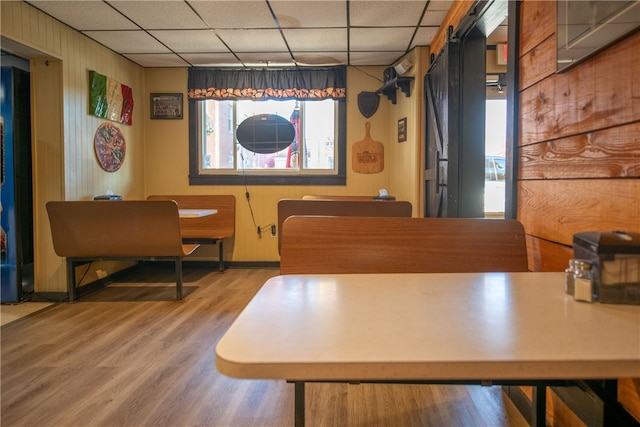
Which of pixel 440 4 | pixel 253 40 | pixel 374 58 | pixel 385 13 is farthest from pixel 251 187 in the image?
pixel 440 4

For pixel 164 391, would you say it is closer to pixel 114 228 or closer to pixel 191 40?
pixel 114 228

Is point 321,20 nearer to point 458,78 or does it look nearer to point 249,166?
point 458,78

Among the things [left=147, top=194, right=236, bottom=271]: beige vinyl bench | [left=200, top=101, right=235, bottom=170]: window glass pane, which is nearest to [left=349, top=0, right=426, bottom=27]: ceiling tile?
[left=200, top=101, right=235, bottom=170]: window glass pane

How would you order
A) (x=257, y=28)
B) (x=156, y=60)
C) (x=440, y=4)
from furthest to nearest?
(x=156, y=60), (x=257, y=28), (x=440, y=4)

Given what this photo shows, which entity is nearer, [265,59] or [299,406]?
[299,406]

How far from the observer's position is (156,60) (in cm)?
458

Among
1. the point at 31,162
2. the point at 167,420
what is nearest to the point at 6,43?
the point at 31,162

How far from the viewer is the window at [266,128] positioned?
478 centimetres

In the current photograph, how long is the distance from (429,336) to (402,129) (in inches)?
157

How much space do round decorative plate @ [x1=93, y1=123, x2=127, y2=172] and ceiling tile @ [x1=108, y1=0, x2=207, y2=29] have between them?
1.17 m

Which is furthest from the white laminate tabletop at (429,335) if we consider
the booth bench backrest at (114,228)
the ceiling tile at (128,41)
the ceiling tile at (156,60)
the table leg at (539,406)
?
the ceiling tile at (156,60)

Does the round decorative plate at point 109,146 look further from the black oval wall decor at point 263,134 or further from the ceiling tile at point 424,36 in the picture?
the ceiling tile at point 424,36

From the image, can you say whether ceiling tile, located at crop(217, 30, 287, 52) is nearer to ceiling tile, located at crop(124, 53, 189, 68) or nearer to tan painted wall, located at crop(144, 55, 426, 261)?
ceiling tile, located at crop(124, 53, 189, 68)

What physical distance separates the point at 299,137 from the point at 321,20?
5.72ft
